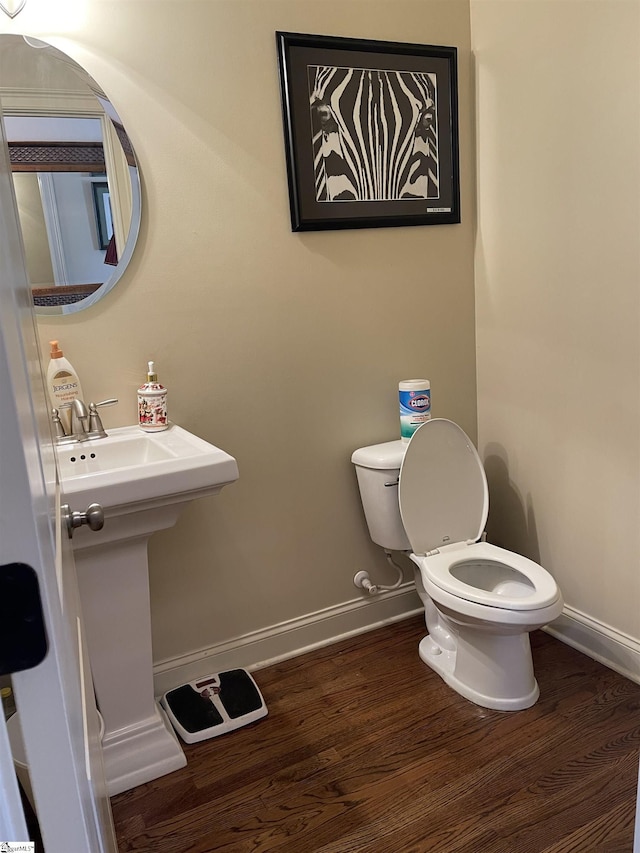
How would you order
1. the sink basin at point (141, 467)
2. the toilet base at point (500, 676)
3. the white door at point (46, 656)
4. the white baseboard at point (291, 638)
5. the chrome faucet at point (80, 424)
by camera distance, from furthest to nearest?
the white baseboard at point (291, 638), the toilet base at point (500, 676), the chrome faucet at point (80, 424), the sink basin at point (141, 467), the white door at point (46, 656)

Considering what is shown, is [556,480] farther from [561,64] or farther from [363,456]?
[561,64]

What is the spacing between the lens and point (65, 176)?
1.90m

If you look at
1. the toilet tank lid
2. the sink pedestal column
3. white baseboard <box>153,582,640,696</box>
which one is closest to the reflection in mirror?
the sink pedestal column

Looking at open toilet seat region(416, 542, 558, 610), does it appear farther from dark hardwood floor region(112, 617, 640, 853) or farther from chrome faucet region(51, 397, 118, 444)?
chrome faucet region(51, 397, 118, 444)

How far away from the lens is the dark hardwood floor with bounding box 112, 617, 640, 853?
1.67 metres

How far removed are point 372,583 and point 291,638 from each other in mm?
369

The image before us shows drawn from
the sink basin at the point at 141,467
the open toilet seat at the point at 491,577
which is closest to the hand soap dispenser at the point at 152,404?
the sink basin at the point at 141,467

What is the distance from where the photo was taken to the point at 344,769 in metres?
1.90

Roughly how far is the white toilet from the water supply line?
0.11 meters

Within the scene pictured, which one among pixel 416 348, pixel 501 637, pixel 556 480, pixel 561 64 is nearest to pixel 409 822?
pixel 501 637

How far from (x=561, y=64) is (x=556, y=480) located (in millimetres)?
1323

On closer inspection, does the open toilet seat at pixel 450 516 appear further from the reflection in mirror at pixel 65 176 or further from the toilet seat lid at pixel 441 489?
the reflection in mirror at pixel 65 176

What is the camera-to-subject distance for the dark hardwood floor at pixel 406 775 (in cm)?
167

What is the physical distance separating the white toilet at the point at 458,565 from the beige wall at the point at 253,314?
0.19 meters
